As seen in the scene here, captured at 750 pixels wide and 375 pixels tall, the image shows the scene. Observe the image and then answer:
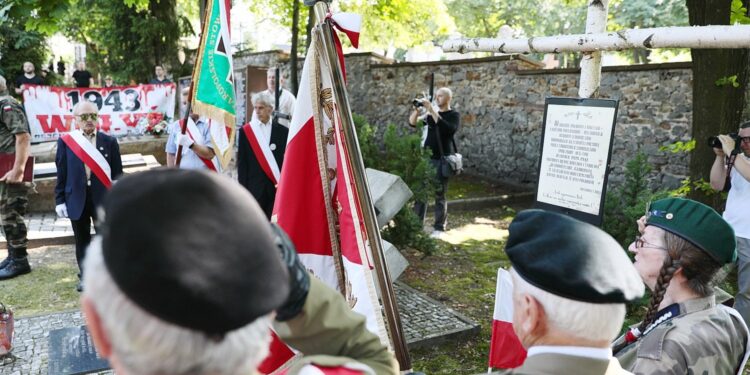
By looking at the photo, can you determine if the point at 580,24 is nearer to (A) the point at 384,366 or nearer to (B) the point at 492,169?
(B) the point at 492,169

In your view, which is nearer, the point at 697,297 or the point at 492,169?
the point at 697,297

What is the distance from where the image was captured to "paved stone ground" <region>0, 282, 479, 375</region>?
4227 mm

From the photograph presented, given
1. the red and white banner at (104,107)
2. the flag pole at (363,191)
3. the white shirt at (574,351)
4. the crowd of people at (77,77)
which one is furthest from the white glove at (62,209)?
the crowd of people at (77,77)

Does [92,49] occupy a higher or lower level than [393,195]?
higher

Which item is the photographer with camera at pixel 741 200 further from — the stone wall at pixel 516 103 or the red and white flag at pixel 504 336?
the red and white flag at pixel 504 336

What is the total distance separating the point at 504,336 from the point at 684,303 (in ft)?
2.57

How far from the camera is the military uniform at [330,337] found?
3.84 ft

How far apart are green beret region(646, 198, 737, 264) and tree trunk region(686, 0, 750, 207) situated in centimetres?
398

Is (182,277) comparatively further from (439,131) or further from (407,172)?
(439,131)

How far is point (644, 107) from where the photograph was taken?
8891mm

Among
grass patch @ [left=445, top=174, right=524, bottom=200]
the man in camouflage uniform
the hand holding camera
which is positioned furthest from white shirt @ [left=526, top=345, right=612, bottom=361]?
grass patch @ [left=445, top=174, right=524, bottom=200]

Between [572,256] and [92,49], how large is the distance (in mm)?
23523

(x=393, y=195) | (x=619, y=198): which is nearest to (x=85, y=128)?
(x=393, y=195)

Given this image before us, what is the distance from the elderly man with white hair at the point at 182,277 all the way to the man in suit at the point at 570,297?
26.5 inches
